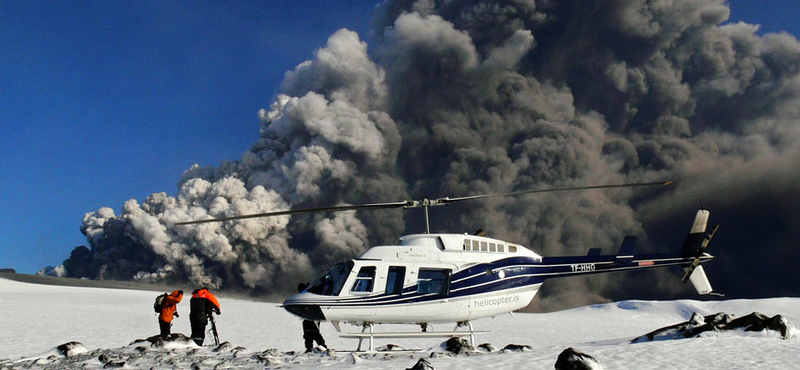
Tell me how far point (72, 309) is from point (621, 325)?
106 feet

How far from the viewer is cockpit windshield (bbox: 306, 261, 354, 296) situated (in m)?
14.0

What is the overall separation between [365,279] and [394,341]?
25.9 feet

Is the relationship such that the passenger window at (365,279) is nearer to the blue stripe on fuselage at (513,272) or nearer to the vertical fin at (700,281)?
the blue stripe on fuselage at (513,272)

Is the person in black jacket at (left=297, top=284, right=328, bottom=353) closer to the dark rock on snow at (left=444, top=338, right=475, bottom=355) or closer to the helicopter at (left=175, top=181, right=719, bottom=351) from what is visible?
the helicopter at (left=175, top=181, right=719, bottom=351)

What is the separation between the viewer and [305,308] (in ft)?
45.2

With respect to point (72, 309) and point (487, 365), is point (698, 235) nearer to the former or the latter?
point (487, 365)

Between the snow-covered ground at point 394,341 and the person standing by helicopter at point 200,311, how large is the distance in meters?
1.42

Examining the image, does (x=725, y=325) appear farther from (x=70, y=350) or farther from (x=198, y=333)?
(x=70, y=350)

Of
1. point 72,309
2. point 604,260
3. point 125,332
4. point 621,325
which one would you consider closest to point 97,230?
point 72,309

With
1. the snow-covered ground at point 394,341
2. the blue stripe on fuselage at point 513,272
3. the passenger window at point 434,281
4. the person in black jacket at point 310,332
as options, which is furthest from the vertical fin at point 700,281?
the person in black jacket at point 310,332

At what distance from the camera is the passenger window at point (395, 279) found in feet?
46.7

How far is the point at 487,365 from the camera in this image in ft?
27.0

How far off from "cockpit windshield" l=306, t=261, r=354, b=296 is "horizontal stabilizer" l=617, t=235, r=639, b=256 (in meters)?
9.23

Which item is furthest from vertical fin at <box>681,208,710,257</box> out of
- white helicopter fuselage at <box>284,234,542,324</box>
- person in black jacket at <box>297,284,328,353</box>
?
person in black jacket at <box>297,284,328,353</box>
